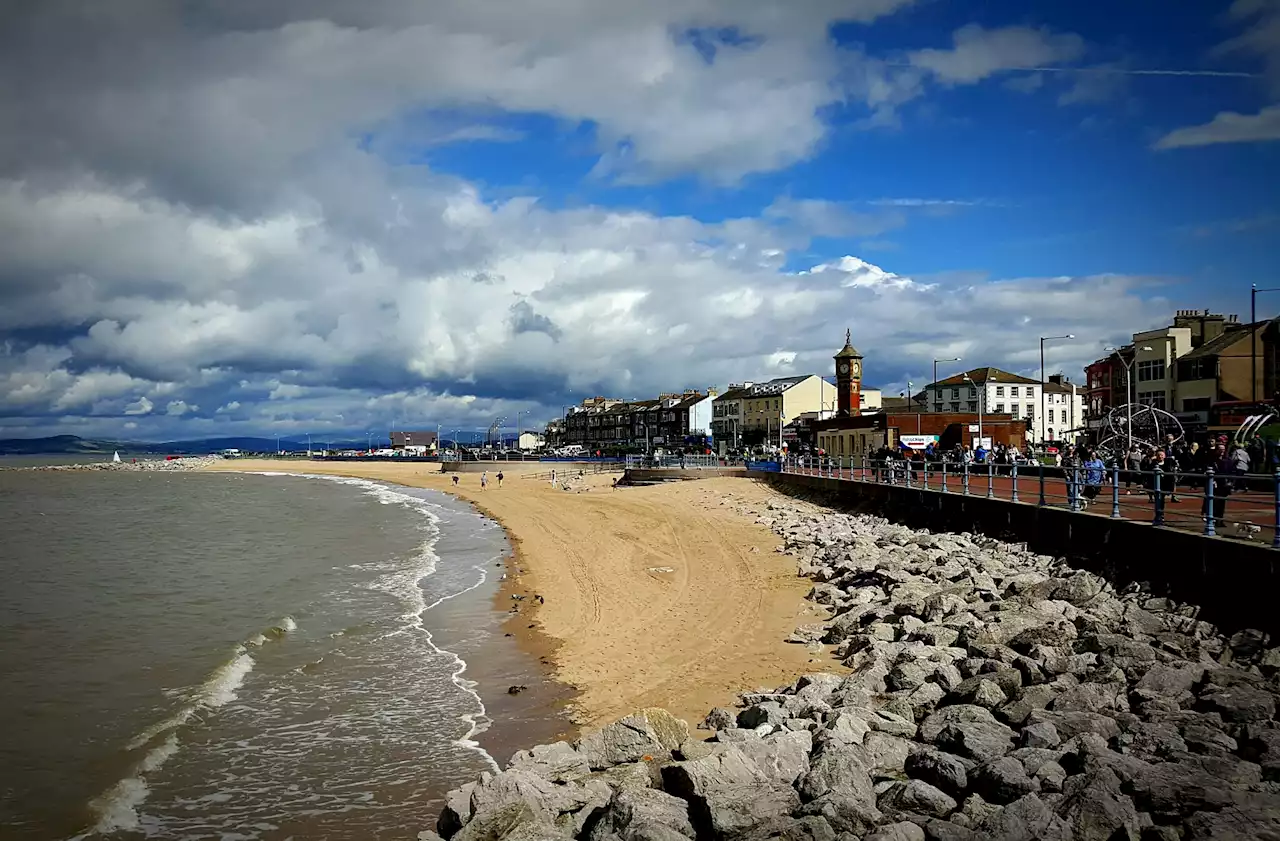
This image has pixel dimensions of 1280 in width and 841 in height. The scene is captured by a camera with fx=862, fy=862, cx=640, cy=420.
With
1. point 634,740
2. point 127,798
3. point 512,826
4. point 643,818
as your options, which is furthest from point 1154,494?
point 127,798

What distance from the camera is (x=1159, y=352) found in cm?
6147

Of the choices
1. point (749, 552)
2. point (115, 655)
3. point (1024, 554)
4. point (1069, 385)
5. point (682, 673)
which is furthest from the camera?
point (1069, 385)

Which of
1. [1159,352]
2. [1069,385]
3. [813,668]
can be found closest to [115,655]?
[813,668]

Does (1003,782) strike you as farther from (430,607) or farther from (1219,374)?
(1219,374)

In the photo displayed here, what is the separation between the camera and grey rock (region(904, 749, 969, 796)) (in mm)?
6598

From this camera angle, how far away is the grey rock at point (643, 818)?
591 centimetres

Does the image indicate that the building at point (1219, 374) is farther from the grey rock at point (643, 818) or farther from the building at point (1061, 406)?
the grey rock at point (643, 818)

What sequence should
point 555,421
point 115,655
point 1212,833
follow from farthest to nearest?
point 555,421 < point 115,655 < point 1212,833

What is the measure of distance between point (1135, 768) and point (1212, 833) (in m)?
0.90

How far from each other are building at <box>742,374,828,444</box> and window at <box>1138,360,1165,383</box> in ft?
155

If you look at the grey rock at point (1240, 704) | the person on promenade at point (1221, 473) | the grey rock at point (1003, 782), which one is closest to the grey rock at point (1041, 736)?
the grey rock at point (1003, 782)

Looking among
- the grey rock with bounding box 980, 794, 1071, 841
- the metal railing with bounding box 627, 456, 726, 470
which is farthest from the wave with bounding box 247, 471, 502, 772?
the metal railing with bounding box 627, 456, 726, 470

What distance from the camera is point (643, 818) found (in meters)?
6.02

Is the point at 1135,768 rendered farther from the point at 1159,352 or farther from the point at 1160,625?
the point at 1159,352
